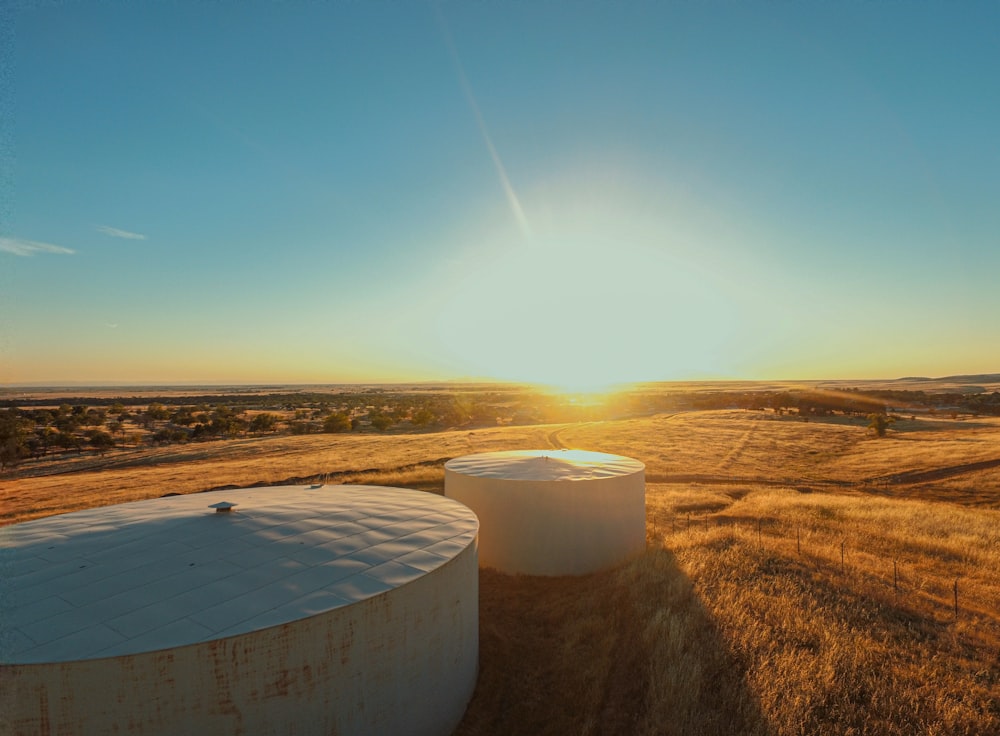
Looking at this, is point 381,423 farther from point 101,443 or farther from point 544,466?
point 544,466

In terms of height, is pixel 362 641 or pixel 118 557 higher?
pixel 118 557

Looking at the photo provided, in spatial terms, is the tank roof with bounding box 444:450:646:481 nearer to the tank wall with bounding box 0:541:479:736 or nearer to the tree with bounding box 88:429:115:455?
the tank wall with bounding box 0:541:479:736

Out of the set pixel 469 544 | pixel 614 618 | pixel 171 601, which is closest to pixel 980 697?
pixel 614 618

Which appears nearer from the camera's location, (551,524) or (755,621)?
(755,621)

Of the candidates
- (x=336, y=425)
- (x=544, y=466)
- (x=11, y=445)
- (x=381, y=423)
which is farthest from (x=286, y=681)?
(x=381, y=423)

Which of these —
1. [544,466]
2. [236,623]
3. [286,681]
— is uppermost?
[236,623]

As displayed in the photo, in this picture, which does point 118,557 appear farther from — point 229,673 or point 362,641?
point 362,641
